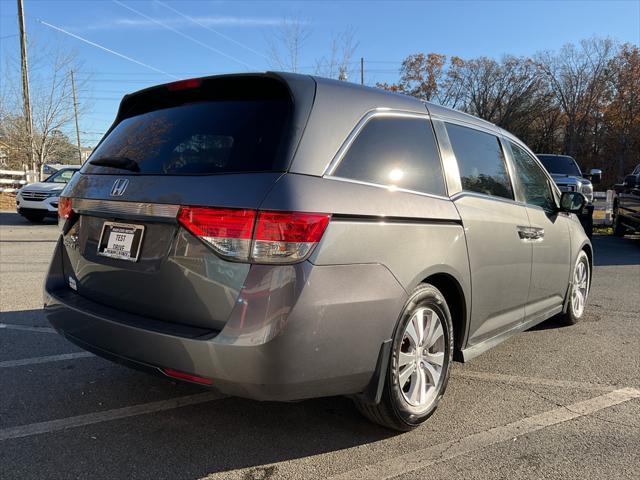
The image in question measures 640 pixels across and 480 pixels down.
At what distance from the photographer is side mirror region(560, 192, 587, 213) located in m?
4.50

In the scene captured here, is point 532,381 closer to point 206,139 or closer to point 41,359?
point 206,139

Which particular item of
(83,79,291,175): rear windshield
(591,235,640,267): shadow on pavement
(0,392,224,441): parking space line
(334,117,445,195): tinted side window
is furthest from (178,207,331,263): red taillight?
(591,235,640,267): shadow on pavement

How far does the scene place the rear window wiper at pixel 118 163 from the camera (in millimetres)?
2723

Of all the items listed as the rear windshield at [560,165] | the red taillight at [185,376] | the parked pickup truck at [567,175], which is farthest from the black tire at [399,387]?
the rear windshield at [560,165]

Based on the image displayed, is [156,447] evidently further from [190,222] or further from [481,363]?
[481,363]

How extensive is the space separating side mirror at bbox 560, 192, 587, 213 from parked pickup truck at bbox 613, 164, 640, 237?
813 centimetres

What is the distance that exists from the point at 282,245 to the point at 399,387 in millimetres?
1070

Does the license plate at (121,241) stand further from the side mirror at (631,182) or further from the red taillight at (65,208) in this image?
the side mirror at (631,182)

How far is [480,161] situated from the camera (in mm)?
3643

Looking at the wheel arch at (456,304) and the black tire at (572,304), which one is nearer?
the wheel arch at (456,304)

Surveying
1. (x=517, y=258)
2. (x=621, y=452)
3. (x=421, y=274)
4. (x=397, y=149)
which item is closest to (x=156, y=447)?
(x=421, y=274)

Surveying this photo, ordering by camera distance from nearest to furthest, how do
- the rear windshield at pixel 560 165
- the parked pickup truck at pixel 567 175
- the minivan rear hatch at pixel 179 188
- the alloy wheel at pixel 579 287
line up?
the minivan rear hatch at pixel 179 188
the alloy wheel at pixel 579 287
the parked pickup truck at pixel 567 175
the rear windshield at pixel 560 165

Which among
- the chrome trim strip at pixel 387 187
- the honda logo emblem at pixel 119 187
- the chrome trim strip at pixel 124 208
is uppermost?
the chrome trim strip at pixel 387 187

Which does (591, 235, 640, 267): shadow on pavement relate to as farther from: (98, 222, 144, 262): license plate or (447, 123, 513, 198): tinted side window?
→ (98, 222, 144, 262): license plate
